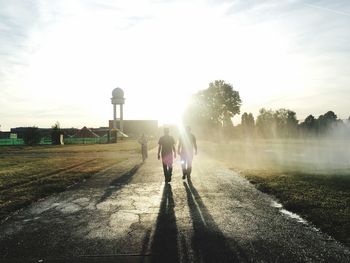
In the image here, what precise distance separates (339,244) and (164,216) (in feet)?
12.3

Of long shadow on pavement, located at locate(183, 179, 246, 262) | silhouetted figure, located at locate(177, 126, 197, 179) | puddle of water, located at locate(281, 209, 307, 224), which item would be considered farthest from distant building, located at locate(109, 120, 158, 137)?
long shadow on pavement, located at locate(183, 179, 246, 262)

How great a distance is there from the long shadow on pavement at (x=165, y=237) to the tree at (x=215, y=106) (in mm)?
83486

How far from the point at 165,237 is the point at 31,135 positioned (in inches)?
2342

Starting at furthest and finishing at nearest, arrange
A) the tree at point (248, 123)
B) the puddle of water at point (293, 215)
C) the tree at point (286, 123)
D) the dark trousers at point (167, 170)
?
the tree at point (248, 123)
the tree at point (286, 123)
the dark trousers at point (167, 170)
the puddle of water at point (293, 215)

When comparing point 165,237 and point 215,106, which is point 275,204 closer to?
point 165,237

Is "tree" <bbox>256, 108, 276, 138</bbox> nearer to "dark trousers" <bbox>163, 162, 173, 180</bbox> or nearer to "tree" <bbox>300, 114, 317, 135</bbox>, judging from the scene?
"tree" <bbox>300, 114, 317, 135</bbox>

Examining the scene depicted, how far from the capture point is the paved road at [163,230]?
561cm

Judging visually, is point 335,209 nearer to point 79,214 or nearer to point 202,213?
point 202,213

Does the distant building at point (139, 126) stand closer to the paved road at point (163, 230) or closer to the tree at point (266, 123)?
the tree at point (266, 123)

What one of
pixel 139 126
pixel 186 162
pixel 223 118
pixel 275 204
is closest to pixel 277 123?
pixel 223 118

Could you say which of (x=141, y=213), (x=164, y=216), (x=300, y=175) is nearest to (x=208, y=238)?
(x=164, y=216)

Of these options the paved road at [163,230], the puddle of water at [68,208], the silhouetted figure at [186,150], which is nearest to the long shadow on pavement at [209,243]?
the paved road at [163,230]

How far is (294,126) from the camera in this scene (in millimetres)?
117812

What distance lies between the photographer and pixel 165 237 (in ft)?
21.3
